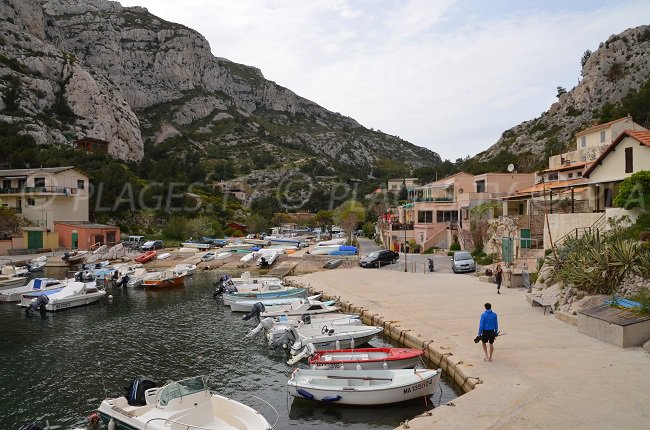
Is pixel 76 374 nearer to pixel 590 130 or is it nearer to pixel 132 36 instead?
pixel 590 130

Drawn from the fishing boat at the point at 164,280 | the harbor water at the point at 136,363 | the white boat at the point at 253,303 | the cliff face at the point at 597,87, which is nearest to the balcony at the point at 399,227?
the fishing boat at the point at 164,280

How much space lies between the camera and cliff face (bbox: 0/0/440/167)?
10525 centimetres

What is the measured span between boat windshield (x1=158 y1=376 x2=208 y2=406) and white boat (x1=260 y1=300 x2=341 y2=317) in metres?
14.1

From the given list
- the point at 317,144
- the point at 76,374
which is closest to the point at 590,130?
the point at 76,374

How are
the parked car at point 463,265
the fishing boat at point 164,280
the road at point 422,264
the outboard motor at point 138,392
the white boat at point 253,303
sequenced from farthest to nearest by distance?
the fishing boat at point 164,280, the road at point 422,264, the parked car at point 463,265, the white boat at point 253,303, the outboard motor at point 138,392

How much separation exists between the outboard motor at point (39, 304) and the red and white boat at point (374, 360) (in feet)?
76.5

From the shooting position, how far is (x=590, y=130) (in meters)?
54.2

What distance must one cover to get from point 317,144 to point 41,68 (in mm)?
98120

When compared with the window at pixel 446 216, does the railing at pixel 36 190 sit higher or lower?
higher

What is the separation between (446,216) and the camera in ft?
178

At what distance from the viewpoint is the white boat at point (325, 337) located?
20281mm

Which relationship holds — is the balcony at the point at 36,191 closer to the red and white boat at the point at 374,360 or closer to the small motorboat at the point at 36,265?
the small motorboat at the point at 36,265

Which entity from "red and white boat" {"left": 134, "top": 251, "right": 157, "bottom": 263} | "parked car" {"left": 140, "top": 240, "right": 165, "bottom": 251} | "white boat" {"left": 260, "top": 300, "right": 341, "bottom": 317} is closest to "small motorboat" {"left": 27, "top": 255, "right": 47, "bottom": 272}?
"red and white boat" {"left": 134, "top": 251, "right": 157, "bottom": 263}

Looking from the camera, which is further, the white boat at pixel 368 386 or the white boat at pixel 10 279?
Answer: the white boat at pixel 10 279
